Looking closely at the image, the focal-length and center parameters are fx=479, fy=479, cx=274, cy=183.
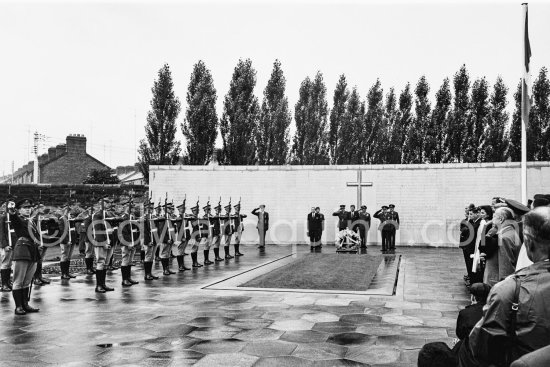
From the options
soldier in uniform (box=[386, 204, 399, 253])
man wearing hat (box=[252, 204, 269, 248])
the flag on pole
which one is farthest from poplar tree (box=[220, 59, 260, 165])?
the flag on pole

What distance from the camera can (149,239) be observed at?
35.4 ft

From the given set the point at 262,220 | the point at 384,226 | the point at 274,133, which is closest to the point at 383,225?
the point at 384,226

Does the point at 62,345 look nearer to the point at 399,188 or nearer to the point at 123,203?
the point at 123,203

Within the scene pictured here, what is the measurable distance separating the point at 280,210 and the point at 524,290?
736 inches

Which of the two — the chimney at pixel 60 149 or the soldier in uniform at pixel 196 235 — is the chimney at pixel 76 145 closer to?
the chimney at pixel 60 149

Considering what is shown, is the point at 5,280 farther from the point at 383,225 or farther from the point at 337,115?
the point at 337,115

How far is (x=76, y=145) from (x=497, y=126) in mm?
32685

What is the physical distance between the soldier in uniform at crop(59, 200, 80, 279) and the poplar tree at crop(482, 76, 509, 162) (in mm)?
20519

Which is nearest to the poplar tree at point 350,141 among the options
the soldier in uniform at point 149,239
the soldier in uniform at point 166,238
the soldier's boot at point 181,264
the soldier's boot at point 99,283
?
the soldier's boot at point 181,264

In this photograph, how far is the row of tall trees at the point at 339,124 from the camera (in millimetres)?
24953

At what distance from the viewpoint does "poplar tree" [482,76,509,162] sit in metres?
24.7

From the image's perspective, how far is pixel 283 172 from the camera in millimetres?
20984

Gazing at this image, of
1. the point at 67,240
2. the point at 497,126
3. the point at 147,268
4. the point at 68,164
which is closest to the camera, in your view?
the point at 147,268

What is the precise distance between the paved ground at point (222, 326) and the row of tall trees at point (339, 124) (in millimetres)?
17023
